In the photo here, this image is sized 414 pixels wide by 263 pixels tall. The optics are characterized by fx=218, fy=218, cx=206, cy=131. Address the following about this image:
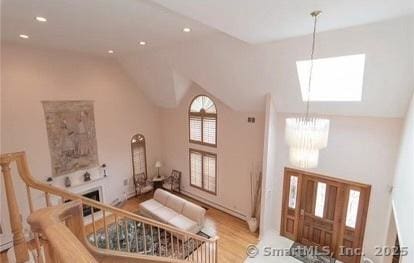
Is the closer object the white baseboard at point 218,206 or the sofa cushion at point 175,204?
the sofa cushion at point 175,204

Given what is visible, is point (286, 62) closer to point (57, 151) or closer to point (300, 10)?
point (300, 10)

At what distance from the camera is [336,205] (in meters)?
5.26

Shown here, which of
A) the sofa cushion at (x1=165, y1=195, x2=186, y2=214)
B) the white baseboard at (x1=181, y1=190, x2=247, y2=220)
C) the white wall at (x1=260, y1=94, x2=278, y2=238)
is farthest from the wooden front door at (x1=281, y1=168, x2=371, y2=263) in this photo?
the sofa cushion at (x1=165, y1=195, x2=186, y2=214)

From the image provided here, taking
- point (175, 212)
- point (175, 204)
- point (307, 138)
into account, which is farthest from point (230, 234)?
point (307, 138)

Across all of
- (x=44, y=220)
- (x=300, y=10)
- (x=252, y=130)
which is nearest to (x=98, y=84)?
(x=252, y=130)

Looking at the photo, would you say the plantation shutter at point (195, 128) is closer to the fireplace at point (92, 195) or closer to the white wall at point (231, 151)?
the white wall at point (231, 151)

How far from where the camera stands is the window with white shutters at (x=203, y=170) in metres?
7.80

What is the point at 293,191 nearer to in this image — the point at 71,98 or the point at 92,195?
the point at 92,195

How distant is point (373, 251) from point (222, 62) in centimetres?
543

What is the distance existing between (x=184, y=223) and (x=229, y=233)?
1.38m

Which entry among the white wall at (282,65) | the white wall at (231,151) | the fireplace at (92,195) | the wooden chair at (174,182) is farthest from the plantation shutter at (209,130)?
the fireplace at (92,195)

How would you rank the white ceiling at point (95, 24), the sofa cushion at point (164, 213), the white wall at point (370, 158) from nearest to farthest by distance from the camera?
the white ceiling at point (95, 24) → the white wall at point (370, 158) → the sofa cushion at point (164, 213)

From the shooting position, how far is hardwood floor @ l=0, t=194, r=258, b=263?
563 centimetres

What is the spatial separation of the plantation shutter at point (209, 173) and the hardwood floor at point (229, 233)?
716mm
